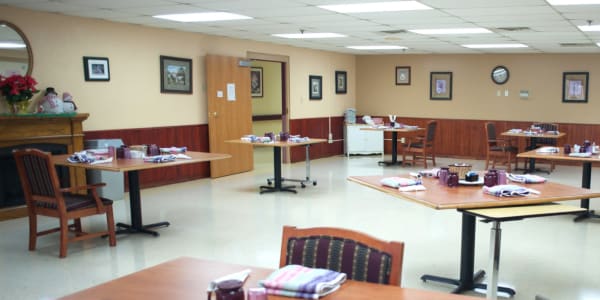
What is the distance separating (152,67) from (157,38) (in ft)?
1.41

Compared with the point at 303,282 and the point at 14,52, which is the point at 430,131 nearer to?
the point at 14,52

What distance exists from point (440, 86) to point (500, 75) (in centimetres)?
124

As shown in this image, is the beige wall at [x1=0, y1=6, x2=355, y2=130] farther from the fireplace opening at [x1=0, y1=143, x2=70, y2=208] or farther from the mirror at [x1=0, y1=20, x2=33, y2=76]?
the fireplace opening at [x1=0, y1=143, x2=70, y2=208]

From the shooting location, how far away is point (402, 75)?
12.0 meters

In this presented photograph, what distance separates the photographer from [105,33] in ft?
23.0

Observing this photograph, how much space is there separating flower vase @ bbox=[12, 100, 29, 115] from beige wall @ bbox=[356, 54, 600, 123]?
798cm

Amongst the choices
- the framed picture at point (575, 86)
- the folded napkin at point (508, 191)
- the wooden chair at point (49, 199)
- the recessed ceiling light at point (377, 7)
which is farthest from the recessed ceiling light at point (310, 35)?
the folded napkin at point (508, 191)

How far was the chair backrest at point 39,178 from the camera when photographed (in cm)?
440

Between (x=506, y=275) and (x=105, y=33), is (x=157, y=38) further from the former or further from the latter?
(x=506, y=275)

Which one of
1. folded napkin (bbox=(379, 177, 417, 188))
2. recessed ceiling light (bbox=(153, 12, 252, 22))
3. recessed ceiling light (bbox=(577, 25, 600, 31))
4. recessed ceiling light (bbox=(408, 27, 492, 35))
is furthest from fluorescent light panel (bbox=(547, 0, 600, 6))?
recessed ceiling light (bbox=(153, 12, 252, 22))

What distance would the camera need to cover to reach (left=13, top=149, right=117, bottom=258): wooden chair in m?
4.42

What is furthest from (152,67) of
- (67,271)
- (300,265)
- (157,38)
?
(300,265)

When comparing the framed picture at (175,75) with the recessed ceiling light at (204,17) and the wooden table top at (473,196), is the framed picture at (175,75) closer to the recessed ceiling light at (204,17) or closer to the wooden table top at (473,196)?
the recessed ceiling light at (204,17)

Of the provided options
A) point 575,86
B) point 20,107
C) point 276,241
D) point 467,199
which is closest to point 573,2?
point 467,199
